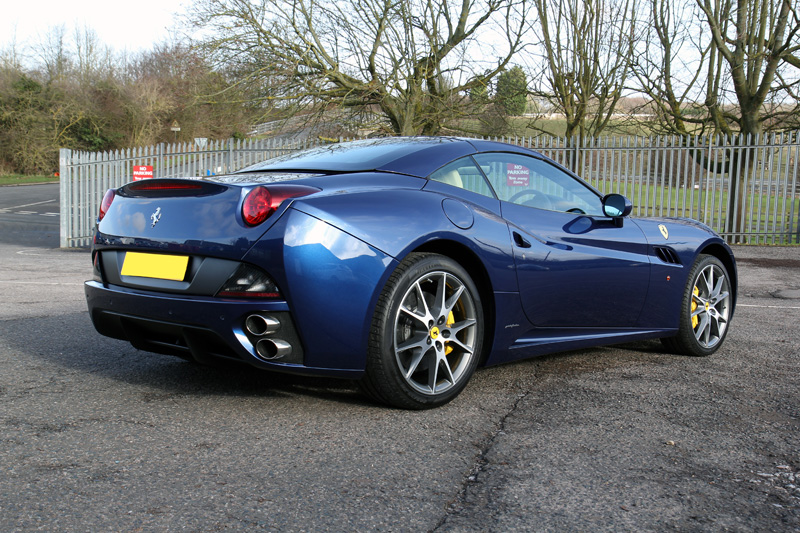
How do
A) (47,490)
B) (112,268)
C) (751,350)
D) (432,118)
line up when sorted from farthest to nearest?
(432,118)
(751,350)
(112,268)
(47,490)

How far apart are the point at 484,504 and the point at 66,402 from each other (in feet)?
6.68

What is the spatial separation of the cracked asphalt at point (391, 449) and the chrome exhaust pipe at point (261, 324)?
1.32 ft

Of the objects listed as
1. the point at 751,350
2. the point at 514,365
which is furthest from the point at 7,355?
the point at 751,350

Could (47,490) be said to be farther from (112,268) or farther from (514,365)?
(514,365)

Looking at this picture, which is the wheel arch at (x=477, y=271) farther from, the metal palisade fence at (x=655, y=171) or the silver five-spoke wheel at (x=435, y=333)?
the metal palisade fence at (x=655, y=171)

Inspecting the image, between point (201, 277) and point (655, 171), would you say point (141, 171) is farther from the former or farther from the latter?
point (201, 277)

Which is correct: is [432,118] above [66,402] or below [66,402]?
above

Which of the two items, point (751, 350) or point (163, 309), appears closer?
point (163, 309)

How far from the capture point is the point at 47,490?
2379mm

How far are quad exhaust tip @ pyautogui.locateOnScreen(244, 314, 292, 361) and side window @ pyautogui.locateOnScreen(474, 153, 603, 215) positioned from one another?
150cm

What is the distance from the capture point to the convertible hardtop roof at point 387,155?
12.2 feet

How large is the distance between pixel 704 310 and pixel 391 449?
9.85 feet

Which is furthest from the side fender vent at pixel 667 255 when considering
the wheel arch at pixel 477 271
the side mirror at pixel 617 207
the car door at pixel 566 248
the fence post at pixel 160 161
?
the fence post at pixel 160 161

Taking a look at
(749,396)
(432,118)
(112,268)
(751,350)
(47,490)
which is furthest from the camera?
(432,118)
